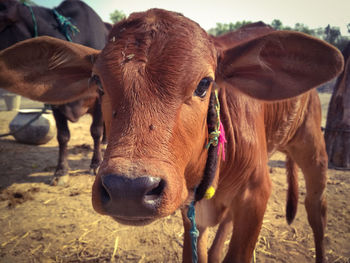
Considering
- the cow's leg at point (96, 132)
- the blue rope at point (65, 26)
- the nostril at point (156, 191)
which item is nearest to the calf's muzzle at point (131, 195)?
the nostril at point (156, 191)

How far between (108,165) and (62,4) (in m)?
5.55

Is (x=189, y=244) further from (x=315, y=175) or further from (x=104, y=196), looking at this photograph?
(x=315, y=175)

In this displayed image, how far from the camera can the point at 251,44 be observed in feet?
5.31

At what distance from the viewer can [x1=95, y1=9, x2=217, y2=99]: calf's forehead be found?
1287 millimetres

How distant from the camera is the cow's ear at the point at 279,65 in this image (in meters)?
1.57

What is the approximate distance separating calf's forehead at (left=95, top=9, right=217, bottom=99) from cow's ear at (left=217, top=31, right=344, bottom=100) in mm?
244

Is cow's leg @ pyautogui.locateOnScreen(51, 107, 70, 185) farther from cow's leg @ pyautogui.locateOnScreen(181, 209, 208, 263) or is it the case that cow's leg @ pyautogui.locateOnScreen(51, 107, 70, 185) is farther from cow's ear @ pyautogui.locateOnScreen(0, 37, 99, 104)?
cow's leg @ pyautogui.locateOnScreen(181, 209, 208, 263)

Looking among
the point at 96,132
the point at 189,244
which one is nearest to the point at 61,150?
the point at 96,132

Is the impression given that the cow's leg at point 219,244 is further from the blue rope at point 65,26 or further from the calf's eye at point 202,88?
the blue rope at point 65,26

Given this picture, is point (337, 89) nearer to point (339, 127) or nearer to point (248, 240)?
point (339, 127)

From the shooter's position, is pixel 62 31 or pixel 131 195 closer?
pixel 131 195

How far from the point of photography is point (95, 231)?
323 centimetres

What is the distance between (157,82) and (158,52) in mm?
201

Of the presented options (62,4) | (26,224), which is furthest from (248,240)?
(62,4)
